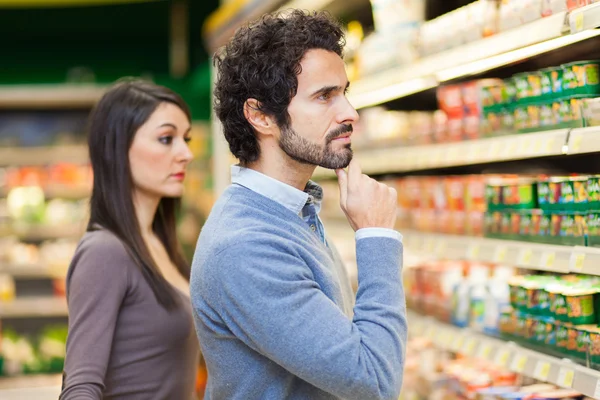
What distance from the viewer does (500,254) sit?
270 centimetres

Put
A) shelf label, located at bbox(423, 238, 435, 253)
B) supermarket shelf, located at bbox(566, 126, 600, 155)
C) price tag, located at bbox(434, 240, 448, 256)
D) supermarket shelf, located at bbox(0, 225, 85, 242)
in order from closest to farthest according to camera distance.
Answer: supermarket shelf, located at bbox(566, 126, 600, 155) < price tag, located at bbox(434, 240, 448, 256) < shelf label, located at bbox(423, 238, 435, 253) < supermarket shelf, located at bbox(0, 225, 85, 242)

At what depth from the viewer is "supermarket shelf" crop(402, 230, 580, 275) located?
7.41ft

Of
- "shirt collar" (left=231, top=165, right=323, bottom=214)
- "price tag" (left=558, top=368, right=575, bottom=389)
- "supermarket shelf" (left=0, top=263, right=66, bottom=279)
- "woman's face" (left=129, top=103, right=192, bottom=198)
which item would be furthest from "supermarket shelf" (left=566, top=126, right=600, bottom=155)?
"supermarket shelf" (left=0, top=263, right=66, bottom=279)

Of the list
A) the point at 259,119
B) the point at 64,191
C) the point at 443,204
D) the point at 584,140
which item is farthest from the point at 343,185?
the point at 64,191

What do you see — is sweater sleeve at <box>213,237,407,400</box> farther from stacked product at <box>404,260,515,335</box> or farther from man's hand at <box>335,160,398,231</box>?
stacked product at <box>404,260,515,335</box>

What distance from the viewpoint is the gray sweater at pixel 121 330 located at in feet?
7.14

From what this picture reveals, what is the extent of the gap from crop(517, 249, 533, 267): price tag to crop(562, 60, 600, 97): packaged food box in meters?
0.50

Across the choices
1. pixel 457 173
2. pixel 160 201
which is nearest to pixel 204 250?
pixel 160 201

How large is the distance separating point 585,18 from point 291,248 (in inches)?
39.4

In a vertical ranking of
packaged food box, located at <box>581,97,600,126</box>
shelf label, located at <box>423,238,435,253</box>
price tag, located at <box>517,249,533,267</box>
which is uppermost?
packaged food box, located at <box>581,97,600,126</box>

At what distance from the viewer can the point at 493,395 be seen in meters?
2.75

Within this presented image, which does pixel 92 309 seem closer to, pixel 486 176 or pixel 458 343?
pixel 458 343

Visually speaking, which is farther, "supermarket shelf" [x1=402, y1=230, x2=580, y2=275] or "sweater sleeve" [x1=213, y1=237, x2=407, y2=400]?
"supermarket shelf" [x1=402, y1=230, x2=580, y2=275]

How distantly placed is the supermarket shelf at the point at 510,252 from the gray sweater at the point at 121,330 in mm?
1023
